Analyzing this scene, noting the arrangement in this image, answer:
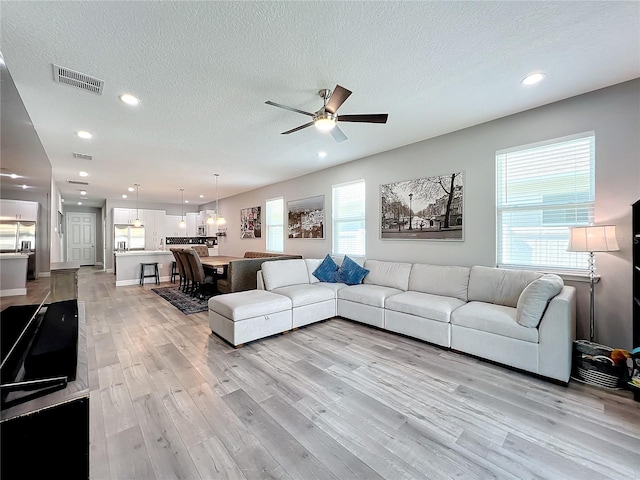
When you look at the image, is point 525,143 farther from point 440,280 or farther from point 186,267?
point 186,267

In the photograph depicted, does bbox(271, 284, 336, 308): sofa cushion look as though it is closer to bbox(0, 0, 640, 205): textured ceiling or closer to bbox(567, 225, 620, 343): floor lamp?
bbox(0, 0, 640, 205): textured ceiling

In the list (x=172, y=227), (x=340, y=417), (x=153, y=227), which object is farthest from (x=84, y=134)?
(x=172, y=227)

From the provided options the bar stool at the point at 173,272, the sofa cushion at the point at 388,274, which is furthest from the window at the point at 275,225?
the sofa cushion at the point at 388,274

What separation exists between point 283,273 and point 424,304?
2.16 metres

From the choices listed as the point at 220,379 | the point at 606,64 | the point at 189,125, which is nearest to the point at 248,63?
the point at 189,125

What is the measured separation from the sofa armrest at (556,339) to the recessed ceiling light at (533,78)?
2.00 m

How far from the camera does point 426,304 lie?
3.20 m

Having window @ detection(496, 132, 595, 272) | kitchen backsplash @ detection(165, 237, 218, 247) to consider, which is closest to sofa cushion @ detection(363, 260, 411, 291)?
window @ detection(496, 132, 595, 272)

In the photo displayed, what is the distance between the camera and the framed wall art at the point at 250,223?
7606mm

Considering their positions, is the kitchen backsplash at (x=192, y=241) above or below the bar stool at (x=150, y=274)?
above

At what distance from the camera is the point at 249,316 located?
10.5ft

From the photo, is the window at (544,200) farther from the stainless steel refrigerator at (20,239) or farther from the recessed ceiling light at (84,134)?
the recessed ceiling light at (84,134)

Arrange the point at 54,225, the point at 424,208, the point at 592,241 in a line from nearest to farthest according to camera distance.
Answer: the point at 592,241, the point at 424,208, the point at 54,225

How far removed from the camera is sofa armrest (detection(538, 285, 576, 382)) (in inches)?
90.5
